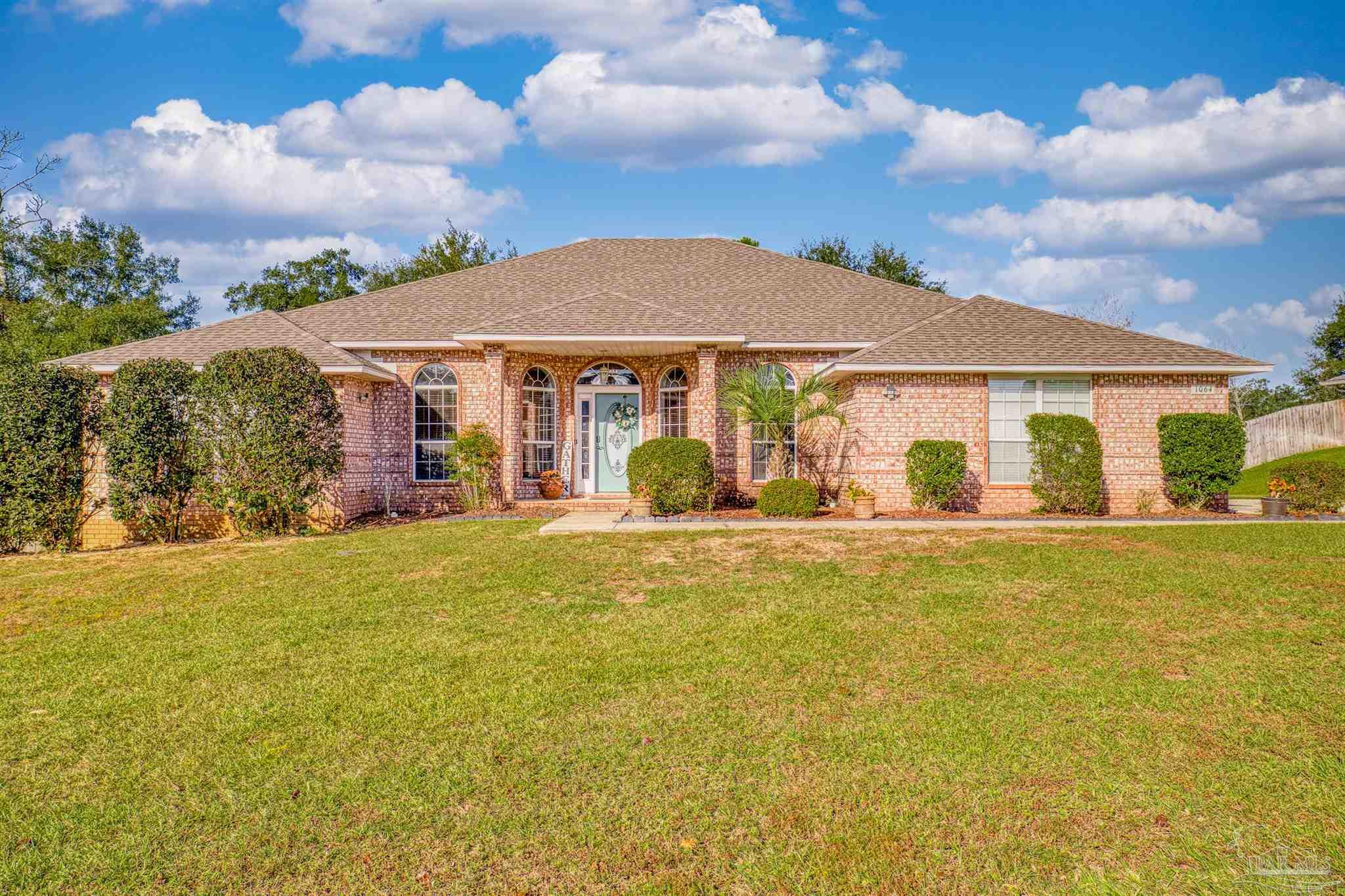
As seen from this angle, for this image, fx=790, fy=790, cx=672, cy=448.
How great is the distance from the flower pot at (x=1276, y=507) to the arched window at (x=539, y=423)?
14.0 metres

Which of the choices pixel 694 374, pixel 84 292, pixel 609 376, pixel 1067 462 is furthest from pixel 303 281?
pixel 1067 462

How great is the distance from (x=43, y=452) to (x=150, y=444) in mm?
1308

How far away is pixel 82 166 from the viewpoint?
89.7 ft

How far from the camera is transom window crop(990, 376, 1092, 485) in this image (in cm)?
1569

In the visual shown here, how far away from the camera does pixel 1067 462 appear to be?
571 inches

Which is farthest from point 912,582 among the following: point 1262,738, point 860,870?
point 860,870

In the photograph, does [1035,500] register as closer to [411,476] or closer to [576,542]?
[576,542]

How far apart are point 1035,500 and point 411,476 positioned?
12.7m

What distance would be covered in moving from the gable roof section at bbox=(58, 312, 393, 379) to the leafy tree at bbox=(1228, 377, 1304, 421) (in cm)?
5410

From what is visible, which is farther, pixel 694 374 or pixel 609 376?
pixel 609 376

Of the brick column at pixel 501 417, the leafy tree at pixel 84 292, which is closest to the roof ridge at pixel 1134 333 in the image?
the brick column at pixel 501 417

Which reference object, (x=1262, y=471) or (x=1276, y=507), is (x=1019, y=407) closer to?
(x=1276, y=507)

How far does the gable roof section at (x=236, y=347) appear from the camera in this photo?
1503 cm

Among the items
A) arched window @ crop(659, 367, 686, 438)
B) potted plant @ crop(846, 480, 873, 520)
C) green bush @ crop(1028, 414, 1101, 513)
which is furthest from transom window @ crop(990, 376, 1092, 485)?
arched window @ crop(659, 367, 686, 438)
